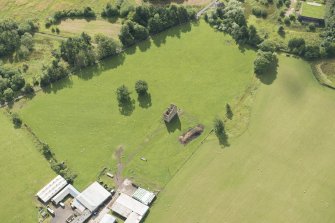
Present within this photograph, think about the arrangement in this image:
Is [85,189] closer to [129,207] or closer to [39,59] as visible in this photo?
[129,207]

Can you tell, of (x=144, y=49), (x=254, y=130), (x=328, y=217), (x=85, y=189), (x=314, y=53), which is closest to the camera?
(x=328, y=217)

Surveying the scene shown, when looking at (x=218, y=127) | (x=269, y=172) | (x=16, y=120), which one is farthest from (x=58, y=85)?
(x=269, y=172)

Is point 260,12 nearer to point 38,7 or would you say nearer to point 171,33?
point 171,33

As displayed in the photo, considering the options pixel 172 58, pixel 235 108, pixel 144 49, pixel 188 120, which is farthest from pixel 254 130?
pixel 144 49

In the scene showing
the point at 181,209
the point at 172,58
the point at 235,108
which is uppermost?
the point at 172,58

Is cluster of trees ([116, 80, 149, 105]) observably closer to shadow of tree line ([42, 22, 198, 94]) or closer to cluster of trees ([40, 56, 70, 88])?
shadow of tree line ([42, 22, 198, 94])

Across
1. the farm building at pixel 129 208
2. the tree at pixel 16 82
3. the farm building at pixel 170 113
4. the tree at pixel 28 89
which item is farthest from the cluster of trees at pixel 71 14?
the farm building at pixel 129 208

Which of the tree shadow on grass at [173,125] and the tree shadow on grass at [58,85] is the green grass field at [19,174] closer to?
the tree shadow on grass at [58,85]
